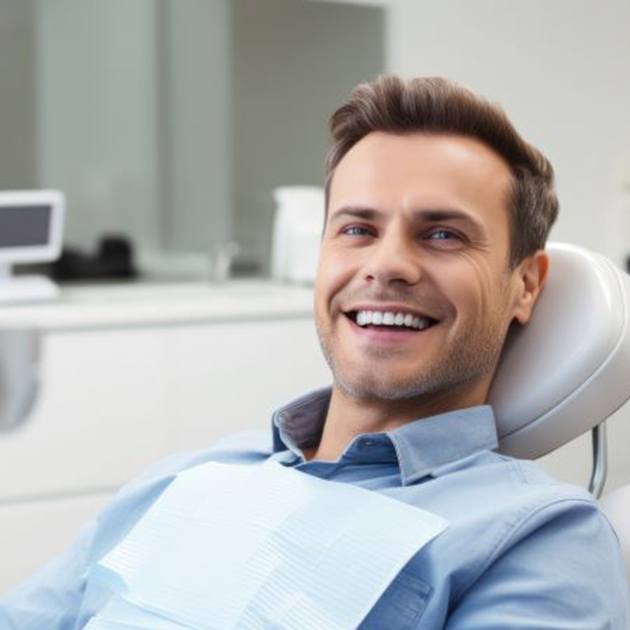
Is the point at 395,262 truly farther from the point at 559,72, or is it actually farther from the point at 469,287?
the point at 559,72

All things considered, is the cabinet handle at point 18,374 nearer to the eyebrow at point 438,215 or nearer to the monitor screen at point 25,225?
the monitor screen at point 25,225

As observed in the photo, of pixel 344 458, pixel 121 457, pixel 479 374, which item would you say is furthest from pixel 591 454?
pixel 121 457

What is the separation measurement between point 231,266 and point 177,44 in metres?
0.71

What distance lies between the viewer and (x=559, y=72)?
413 centimetres

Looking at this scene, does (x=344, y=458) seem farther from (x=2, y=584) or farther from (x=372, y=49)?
(x=372, y=49)

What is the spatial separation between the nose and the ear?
0.15m

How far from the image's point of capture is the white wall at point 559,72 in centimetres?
392

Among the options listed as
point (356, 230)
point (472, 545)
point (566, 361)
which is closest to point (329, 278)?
point (356, 230)

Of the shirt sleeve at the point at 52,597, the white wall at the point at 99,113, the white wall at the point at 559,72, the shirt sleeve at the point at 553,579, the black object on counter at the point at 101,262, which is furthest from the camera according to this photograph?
the white wall at the point at 559,72

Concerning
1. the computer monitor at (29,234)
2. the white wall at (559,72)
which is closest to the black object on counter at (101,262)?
the computer monitor at (29,234)

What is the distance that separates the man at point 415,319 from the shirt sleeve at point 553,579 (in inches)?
0.9

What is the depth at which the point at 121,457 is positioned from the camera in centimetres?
306

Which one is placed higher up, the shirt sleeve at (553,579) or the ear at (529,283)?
the ear at (529,283)

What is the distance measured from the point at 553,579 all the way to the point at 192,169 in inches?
108
